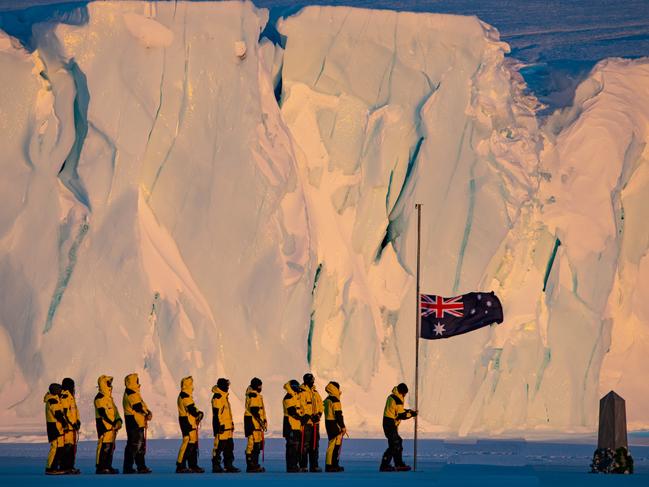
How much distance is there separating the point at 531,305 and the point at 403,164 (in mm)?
4070

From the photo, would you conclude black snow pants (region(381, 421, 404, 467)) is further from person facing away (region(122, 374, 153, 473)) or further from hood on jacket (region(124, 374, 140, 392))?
hood on jacket (region(124, 374, 140, 392))

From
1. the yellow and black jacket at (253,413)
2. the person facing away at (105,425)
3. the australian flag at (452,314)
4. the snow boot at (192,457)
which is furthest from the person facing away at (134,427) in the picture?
the australian flag at (452,314)

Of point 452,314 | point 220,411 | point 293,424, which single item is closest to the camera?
point 220,411

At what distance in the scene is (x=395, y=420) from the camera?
27031 mm

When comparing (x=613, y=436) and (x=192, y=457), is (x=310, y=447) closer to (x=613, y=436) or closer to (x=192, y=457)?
(x=192, y=457)

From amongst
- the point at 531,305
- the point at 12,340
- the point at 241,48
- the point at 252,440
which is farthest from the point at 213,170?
the point at 252,440

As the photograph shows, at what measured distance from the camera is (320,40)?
39188mm

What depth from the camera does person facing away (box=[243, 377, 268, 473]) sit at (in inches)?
1054

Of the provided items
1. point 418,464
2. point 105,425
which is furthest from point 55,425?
point 418,464

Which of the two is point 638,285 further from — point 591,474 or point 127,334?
point 591,474

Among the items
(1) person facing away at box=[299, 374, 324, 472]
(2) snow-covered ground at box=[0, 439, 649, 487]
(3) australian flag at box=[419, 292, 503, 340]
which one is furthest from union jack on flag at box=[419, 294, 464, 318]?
(1) person facing away at box=[299, 374, 324, 472]

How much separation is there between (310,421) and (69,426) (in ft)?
11.5

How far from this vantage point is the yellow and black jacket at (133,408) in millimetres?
26000

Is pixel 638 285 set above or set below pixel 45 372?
above
